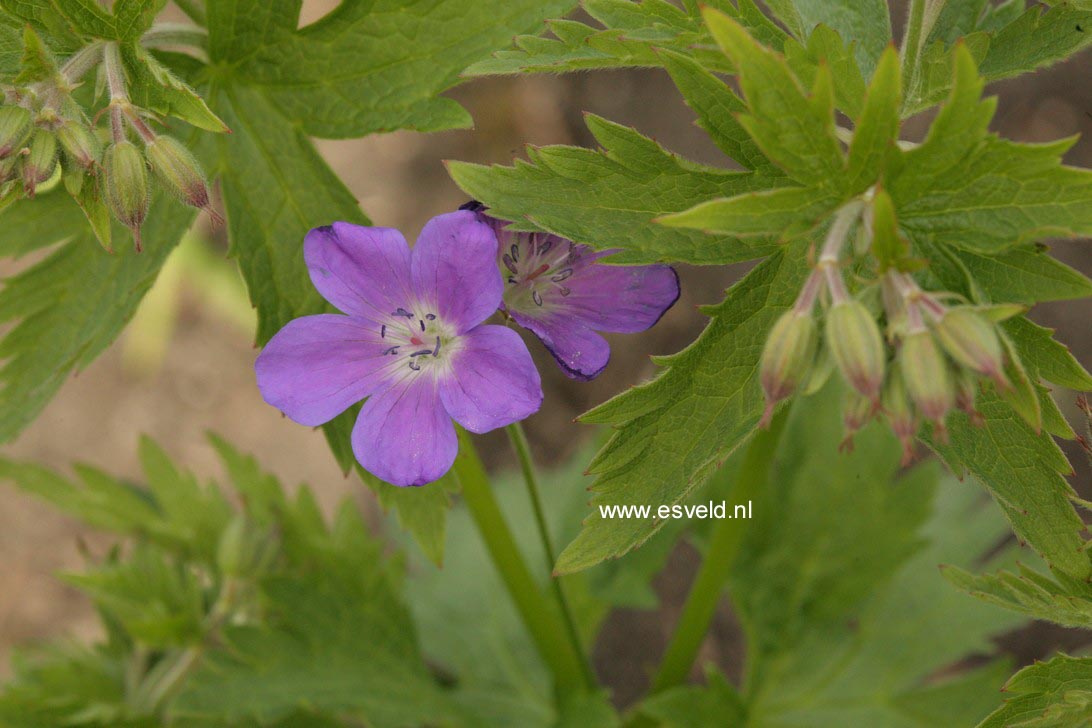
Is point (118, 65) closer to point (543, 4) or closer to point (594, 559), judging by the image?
point (543, 4)

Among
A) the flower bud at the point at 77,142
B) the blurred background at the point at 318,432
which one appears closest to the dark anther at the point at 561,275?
the flower bud at the point at 77,142

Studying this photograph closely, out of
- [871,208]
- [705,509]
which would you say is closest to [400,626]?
[705,509]

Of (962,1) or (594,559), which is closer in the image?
(594,559)

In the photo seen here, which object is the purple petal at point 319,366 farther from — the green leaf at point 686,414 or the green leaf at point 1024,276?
the green leaf at point 1024,276

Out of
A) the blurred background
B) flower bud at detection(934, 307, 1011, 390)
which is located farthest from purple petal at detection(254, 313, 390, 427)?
the blurred background

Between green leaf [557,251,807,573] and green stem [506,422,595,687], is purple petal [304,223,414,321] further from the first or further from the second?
green leaf [557,251,807,573]

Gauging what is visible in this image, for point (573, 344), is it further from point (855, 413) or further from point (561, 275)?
point (855, 413)
